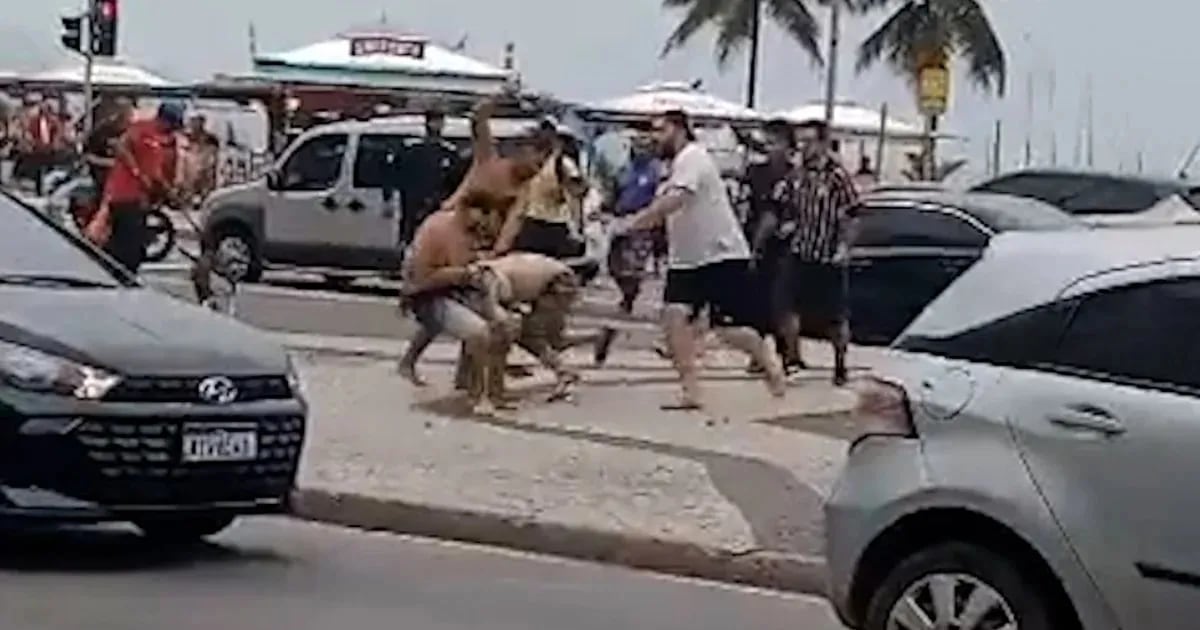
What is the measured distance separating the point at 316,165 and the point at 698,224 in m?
13.5

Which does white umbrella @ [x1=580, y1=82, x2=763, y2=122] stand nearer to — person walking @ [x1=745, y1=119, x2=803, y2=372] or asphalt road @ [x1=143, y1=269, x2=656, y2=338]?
asphalt road @ [x1=143, y1=269, x2=656, y2=338]

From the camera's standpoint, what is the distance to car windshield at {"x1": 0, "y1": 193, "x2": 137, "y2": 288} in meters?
12.0

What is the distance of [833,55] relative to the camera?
190ft

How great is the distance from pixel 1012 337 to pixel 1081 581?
0.83m

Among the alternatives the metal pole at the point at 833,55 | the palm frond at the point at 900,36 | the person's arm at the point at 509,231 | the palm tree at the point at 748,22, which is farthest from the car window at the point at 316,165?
the palm tree at the point at 748,22

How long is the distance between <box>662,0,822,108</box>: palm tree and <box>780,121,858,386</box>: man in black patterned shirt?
4574 centimetres

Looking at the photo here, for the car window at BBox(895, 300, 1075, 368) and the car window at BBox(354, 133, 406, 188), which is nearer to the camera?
the car window at BBox(895, 300, 1075, 368)

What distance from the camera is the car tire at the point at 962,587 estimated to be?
→ 27.8 ft

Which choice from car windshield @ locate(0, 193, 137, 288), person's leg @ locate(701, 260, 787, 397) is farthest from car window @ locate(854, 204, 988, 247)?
car windshield @ locate(0, 193, 137, 288)

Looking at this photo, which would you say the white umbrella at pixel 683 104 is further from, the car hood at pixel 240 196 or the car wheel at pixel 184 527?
the car wheel at pixel 184 527

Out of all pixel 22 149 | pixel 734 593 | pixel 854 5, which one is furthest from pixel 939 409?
pixel 854 5

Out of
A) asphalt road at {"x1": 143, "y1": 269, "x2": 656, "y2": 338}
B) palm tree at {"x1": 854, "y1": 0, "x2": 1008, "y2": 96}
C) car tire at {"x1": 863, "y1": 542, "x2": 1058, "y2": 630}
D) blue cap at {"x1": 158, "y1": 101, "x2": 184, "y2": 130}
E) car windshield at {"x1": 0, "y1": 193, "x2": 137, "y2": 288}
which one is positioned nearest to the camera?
car tire at {"x1": 863, "y1": 542, "x2": 1058, "y2": 630}

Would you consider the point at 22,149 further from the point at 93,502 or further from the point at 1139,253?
the point at 1139,253

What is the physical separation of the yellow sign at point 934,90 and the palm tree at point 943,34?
2448 cm
